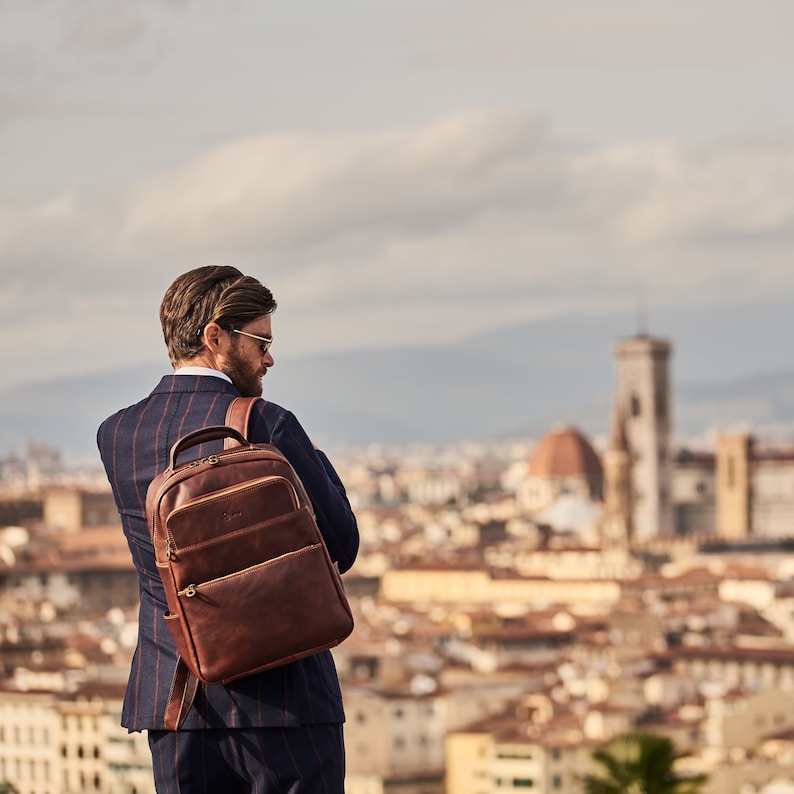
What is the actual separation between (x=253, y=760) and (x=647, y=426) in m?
95.2

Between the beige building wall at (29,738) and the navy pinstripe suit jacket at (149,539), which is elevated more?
the beige building wall at (29,738)

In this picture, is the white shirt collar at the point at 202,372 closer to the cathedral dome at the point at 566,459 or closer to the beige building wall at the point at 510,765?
the beige building wall at the point at 510,765

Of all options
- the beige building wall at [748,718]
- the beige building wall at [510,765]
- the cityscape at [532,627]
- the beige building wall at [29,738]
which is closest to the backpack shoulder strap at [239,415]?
the cityscape at [532,627]

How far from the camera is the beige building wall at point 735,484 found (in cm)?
9412

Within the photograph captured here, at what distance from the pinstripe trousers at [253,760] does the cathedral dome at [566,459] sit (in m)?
112

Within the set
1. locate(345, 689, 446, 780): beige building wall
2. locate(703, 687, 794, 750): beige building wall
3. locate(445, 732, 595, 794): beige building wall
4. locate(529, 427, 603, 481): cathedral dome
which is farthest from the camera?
locate(529, 427, 603, 481): cathedral dome

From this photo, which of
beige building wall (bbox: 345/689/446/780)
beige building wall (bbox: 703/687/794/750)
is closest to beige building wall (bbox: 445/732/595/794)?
beige building wall (bbox: 345/689/446/780)

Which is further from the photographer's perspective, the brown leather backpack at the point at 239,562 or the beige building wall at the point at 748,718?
the beige building wall at the point at 748,718

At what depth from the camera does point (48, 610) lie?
6712 centimetres

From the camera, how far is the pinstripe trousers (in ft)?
9.99

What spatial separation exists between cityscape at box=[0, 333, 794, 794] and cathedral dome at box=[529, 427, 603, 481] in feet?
0.43

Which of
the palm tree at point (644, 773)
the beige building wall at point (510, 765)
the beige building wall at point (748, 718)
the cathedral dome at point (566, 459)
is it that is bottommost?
the palm tree at point (644, 773)

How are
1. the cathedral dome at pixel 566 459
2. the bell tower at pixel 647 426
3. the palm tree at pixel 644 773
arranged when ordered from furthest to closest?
the cathedral dome at pixel 566 459, the bell tower at pixel 647 426, the palm tree at pixel 644 773

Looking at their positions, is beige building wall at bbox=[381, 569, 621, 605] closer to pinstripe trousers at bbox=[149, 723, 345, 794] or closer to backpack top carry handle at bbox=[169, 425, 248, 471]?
pinstripe trousers at bbox=[149, 723, 345, 794]
